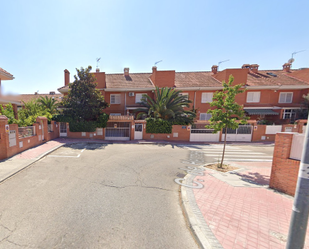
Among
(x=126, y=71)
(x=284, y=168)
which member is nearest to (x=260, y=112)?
(x=284, y=168)

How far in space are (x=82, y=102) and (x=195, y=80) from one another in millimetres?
16658

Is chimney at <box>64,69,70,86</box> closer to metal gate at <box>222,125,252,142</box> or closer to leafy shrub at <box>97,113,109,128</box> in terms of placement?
leafy shrub at <box>97,113,109,128</box>

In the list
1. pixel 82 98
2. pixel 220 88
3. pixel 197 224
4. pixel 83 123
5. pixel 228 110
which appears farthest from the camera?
pixel 220 88

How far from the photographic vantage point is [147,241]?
2967mm

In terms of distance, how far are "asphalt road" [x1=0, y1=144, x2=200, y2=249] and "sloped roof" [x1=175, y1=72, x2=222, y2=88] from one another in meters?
17.1

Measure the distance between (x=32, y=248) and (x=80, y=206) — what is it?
1332 millimetres

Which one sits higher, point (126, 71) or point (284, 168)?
point (126, 71)

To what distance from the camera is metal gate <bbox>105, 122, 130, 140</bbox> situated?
1605 centimetres

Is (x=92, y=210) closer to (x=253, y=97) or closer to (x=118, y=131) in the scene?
(x=118, y=131)

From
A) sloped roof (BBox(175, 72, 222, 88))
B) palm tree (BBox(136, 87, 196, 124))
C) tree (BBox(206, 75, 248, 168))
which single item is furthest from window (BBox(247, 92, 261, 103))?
tree (BBox(206, 75, 248, 168))

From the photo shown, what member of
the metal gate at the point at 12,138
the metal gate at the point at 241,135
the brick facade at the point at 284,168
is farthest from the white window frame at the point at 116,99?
the brick facade at the point at 284,168

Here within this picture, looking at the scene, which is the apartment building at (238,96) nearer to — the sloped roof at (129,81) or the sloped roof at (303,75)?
the sloped roof at (129,81)

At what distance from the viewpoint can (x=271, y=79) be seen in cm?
2223

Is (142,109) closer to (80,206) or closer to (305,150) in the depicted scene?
(80,206)
